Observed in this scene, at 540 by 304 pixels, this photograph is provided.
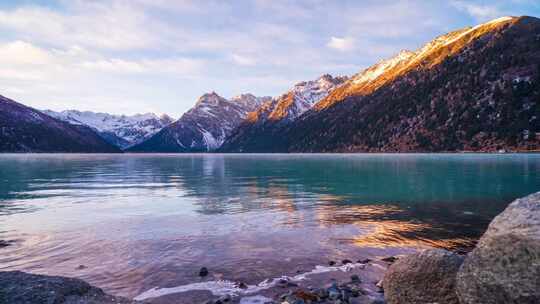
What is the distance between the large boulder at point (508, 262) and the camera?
846cm

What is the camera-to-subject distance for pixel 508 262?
884 centimetres

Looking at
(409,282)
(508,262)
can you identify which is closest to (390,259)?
(409,282)

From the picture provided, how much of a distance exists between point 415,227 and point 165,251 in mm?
18486

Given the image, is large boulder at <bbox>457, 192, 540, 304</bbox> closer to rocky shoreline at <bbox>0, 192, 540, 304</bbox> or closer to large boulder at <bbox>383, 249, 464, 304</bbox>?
rocky shoreline at <bbox>0, 192, 540, 304</bbox>

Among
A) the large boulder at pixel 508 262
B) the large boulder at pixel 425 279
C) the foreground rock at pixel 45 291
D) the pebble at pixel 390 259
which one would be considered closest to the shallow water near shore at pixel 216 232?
the pebble at pixel 390 259

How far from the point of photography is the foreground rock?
38.2 feet

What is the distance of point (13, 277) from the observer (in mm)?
13055

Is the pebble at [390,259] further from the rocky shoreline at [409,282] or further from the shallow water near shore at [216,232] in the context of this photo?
the shallow water near shore at [216,232]

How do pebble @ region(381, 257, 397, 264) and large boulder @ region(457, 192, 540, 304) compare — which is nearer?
large boulder @ region(457, 192, 540, 304)

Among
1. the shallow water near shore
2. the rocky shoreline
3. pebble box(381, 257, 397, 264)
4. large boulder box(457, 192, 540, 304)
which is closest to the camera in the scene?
large boulder box(457, 192, 540, 304)

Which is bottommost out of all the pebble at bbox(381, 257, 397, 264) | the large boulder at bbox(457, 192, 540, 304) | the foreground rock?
the pebble at bbox(381, 257, 397, 264)

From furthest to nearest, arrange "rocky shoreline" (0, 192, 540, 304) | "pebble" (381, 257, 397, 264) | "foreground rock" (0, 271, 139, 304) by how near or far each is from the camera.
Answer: "pebble" (381, 257, 397, 264)
"foreground rock" (0, 271, 139, 304)
"rocky shoreline" (0, 192, 540, 304)

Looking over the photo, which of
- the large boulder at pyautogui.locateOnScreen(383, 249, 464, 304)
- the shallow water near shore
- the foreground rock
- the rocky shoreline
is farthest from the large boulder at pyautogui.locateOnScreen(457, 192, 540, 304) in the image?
the foreground rock

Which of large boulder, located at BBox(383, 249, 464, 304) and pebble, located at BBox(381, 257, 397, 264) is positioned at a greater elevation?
large boulder, located at BBox(383, 249, 464, 304)
